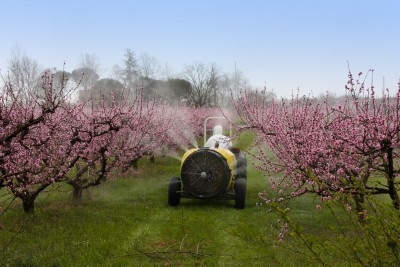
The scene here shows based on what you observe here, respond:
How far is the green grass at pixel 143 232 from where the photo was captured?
6.58 meters

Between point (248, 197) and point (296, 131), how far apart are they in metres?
4.54

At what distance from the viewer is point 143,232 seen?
320 inches

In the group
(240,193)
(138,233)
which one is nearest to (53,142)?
(138,233)

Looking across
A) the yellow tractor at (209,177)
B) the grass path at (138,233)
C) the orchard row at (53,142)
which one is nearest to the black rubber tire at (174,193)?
the yellow tractor at (209,177)

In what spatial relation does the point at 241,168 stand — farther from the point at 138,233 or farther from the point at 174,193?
the point at 138,233

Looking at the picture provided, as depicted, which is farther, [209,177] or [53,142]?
[53,142]

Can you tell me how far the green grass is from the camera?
658cm

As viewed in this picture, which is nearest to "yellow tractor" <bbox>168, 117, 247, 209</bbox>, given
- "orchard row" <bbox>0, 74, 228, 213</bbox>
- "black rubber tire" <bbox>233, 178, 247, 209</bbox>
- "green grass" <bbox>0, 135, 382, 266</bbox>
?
"black rubber tire" <bbox>233, 178, 247, 209</bbox>

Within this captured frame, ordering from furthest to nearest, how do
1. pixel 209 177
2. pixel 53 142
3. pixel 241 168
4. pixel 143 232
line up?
pixel 241 168
pixel 53 142
pixel 209 177
pixel 143 232

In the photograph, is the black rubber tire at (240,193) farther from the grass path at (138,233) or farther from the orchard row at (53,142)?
the orchard row at (53,142)

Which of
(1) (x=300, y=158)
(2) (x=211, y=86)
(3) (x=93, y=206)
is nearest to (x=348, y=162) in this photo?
(1) (x=300, y=158)

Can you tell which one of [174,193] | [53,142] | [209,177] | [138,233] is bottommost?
[138,233]

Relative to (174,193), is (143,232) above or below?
below

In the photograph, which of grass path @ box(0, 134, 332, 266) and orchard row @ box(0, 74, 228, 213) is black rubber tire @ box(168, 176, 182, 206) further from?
orchard row @ box(0, 74, 228, 213)
